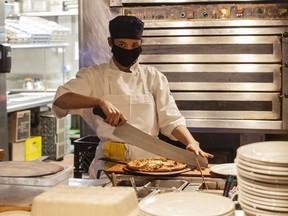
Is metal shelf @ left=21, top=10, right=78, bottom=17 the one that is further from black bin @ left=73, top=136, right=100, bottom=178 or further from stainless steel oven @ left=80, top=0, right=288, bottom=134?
black bin @ left=73, top=136, right=100, bottom=178

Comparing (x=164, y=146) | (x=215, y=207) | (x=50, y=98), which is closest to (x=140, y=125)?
(x=164, y=146)

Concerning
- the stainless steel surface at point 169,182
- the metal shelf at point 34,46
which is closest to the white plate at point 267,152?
the stainless steel surface at point 169,182

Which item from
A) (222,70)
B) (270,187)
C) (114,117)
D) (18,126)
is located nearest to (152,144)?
(114,117)

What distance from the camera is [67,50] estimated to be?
11117 millimetres

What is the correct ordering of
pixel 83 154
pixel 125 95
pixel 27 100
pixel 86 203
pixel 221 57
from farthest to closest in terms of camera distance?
pixel 27 100
pixel 221 57
pixel 83 154
pixel 125 95
pixel 86 203

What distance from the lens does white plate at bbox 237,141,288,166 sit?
5.25ft

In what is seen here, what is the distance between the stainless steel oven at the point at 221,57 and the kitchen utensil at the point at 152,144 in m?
2.04

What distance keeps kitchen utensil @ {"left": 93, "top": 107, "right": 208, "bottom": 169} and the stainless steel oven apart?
2.04 meters

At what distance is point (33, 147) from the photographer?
8.09m

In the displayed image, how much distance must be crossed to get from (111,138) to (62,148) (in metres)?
5.41

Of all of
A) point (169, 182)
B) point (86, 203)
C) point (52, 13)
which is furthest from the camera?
point (52, 13)

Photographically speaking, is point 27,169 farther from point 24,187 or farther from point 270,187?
point 270,187

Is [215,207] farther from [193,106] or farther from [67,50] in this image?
[67,50]

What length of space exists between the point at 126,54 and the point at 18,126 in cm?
442
